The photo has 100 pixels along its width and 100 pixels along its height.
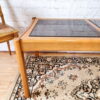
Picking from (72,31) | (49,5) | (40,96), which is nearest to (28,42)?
(72,31)

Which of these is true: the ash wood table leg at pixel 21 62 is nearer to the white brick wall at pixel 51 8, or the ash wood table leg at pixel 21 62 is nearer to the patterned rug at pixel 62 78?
the patterned rug at pixel 62 78

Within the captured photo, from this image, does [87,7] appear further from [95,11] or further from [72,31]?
[72,31]

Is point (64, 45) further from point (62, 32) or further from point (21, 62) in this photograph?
point (21, 62)

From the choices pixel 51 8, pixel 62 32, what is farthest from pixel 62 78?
pixel 51 8

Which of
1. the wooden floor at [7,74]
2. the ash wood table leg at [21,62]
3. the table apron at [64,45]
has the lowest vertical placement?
the wooden floor at [7,74]

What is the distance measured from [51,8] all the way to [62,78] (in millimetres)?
841

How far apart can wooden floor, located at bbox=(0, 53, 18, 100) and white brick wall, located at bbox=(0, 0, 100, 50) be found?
1.83 feet

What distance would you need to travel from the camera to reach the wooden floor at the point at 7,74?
54.5 inches

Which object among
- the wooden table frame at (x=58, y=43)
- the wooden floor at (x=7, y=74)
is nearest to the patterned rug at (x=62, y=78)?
the wooden floor at (x=7, y=74)

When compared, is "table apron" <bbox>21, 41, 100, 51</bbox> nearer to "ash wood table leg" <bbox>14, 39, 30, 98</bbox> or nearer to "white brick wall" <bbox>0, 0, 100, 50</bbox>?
"ash wood table leg" <bbox>14, 39, 30, 98</bbox>

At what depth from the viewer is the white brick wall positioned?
1737 mm

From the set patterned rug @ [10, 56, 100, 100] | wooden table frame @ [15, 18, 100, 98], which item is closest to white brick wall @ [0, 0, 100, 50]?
patterned rug @ [10, 56, 100, 100]

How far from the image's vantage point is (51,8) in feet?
5.85

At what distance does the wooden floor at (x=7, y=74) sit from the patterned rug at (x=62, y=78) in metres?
0.06
